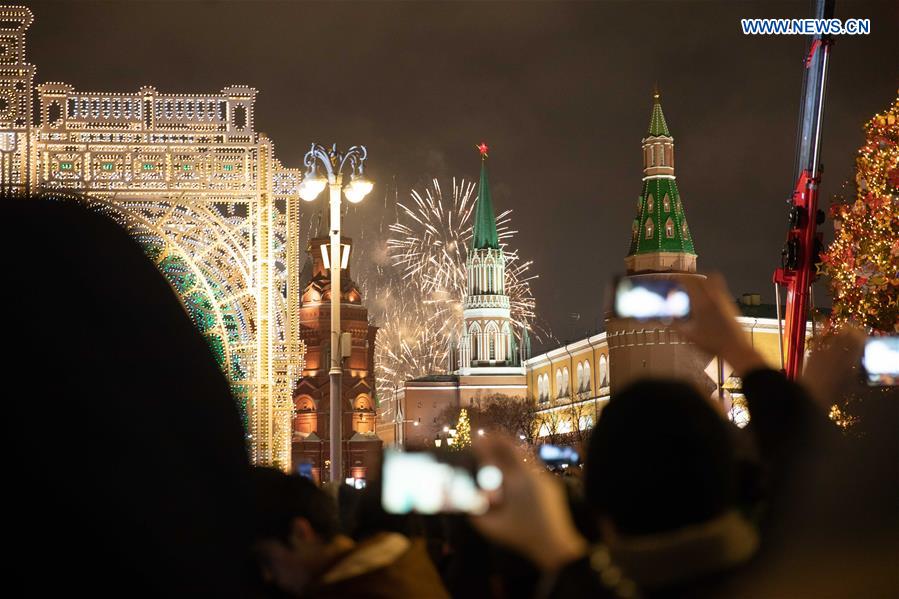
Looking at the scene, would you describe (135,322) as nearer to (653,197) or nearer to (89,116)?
(89,116)

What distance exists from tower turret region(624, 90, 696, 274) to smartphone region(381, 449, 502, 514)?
86.9m

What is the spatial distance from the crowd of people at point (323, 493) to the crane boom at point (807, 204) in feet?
52.1

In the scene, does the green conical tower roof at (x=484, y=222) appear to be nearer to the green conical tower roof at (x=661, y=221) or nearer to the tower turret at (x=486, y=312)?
the tower turret at (x=486, y=312)

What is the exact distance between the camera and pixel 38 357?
0.90 metres

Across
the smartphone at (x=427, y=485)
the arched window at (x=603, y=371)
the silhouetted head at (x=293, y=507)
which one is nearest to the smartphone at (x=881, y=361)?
the smartphone at (x=427, y=485)

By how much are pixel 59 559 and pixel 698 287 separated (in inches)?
91.4

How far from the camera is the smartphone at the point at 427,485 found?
9.37ft

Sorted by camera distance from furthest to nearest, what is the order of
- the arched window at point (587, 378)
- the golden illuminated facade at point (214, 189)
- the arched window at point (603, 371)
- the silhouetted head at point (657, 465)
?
1. the arched window at point (587, 378)
2. the arched window at point (603, 371)
3. the golden illuminated facade at point (214, 189)
4. the silhouetted head at point (657, 465)

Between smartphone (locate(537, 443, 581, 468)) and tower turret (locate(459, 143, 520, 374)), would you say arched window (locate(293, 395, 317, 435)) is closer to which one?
tower turret (locate(459, 143, 520, 374))

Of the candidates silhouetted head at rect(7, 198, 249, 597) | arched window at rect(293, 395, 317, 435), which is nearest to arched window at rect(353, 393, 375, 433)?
arched window at rect(293, 395, 317, 435)

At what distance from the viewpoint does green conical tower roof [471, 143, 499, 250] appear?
4673 inches

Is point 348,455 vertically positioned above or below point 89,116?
below

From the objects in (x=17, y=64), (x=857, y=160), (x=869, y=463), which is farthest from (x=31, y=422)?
(x=17, y=64)

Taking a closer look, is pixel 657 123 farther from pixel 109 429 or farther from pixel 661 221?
pixel 109 429
